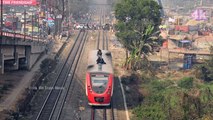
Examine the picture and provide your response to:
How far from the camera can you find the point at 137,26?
50.5m

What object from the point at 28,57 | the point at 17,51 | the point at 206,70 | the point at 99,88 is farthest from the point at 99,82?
the point at 206,70

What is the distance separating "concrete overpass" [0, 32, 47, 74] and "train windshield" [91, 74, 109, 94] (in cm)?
934

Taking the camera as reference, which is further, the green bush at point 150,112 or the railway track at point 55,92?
the railway track at point 55,92

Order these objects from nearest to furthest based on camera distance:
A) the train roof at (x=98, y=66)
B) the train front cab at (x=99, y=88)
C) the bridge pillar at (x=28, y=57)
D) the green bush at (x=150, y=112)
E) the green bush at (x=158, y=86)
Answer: the green bush at (x=150, y=112), the train front cab at (x=99, y=88), the train roof at (x=98, y=66), the green bush at (x=158, y=86), the bridge pillar at (x=28, y=57)

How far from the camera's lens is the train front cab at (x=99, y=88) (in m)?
29.0

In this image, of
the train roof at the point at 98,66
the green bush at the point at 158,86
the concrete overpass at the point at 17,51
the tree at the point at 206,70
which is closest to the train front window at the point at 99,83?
the train roof at the point at 98,66

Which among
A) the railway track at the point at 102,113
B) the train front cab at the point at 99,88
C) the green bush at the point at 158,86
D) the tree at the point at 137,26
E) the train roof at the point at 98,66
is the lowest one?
the railway track at the point at 102,113

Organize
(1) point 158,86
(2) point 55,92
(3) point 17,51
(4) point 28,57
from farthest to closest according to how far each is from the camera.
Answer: (4) point 28,57 < (3) point 17,51 < (1) point 158,86 < (2) point 55,92

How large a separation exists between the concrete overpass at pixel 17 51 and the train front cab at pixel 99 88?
9.34 metres

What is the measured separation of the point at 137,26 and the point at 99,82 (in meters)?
22.1

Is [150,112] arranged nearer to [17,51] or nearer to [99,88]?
[99,88]

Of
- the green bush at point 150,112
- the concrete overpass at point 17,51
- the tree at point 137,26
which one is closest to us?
the green bush at point 150,112

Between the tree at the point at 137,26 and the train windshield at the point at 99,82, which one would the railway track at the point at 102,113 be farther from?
the tree at the point at 137,26

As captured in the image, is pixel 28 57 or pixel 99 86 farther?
pixel 28 57
